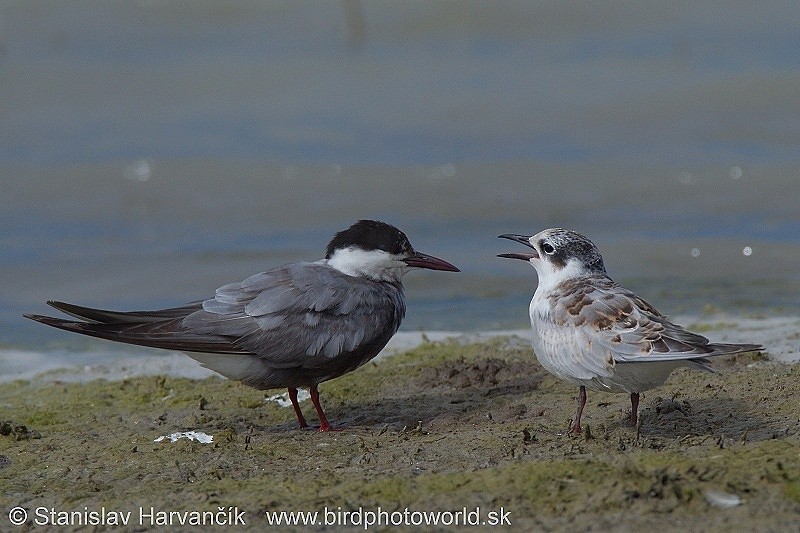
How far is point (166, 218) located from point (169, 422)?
615 centimetres

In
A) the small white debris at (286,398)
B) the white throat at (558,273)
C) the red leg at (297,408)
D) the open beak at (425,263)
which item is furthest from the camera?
the open beak at (425,263)

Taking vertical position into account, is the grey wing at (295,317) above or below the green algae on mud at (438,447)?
above

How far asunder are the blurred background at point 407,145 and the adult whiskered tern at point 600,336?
8.42ft

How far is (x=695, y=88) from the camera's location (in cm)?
1394

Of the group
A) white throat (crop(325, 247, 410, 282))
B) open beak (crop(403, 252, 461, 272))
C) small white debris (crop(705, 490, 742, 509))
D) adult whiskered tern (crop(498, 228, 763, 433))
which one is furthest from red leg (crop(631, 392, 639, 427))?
white throat (crop(325, 247, 410, 282))

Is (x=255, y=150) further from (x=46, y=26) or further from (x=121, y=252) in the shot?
(x=46, y=26)

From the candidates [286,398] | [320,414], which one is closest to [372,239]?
[286,398]

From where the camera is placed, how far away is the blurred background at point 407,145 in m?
9.93

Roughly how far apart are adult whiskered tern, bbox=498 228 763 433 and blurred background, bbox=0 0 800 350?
2.57 meters

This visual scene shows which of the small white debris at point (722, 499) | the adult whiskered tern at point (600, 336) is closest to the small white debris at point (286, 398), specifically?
the adult whiskered tern at point (600, 336)

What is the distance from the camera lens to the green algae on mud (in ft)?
13.0

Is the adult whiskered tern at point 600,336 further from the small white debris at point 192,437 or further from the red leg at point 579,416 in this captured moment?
the small white debris at point 192,437

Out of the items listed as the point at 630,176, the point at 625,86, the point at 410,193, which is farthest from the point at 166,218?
the point at 625,86

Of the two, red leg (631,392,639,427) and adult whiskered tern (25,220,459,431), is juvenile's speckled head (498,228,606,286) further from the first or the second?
adult whiskered tern (25,220,459,431)
